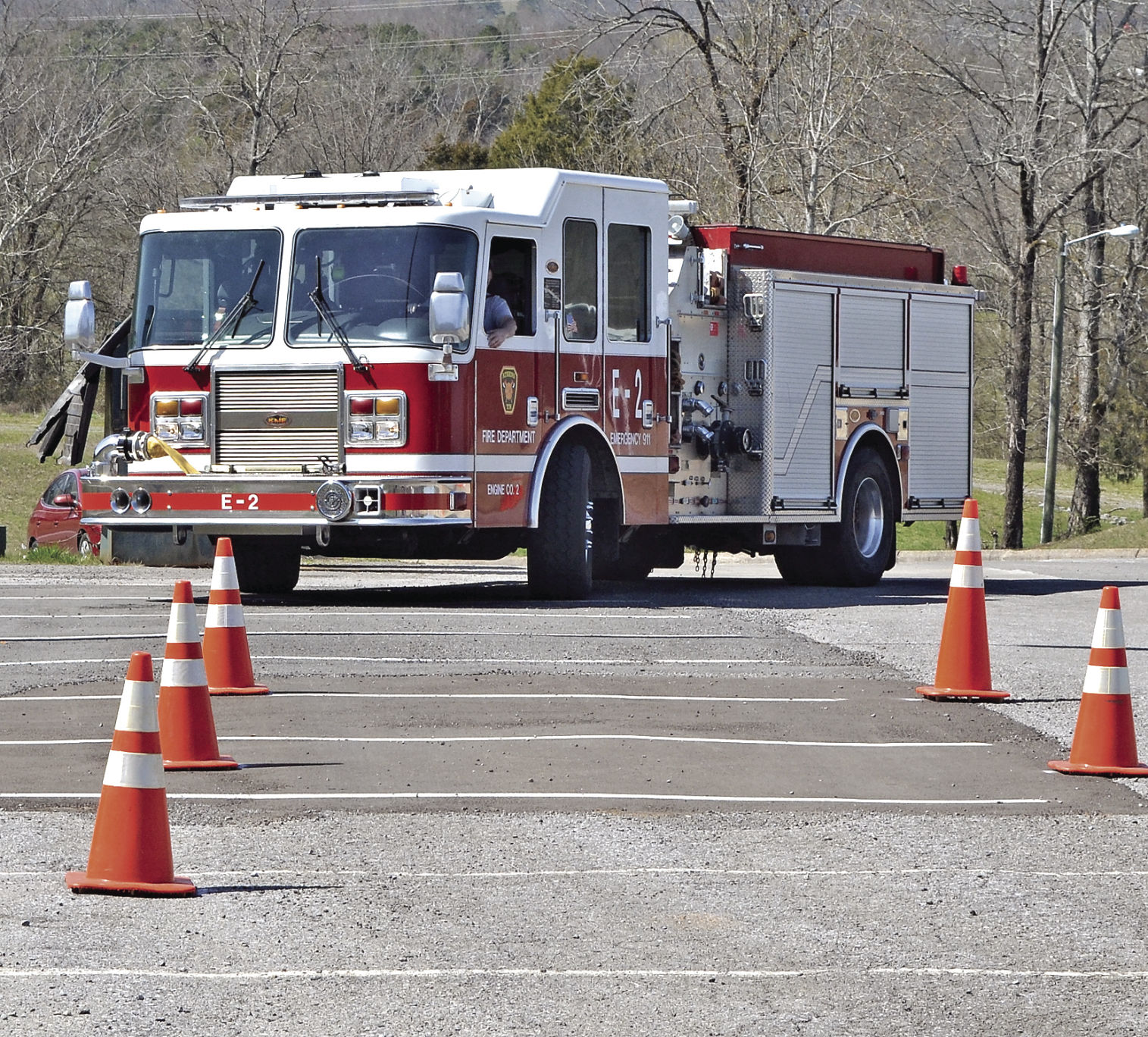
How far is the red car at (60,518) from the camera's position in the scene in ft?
77.4

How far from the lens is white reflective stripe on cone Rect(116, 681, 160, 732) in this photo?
6250mm

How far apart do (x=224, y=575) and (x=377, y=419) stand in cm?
442

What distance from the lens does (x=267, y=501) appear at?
594 inches

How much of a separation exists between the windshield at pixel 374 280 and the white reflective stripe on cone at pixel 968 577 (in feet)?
17.5

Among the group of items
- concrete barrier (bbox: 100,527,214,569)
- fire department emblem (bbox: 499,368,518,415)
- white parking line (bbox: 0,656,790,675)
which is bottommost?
white parking line (bbox: 0,656,790,675)

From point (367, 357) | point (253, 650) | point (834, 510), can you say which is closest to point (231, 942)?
point (253, 650)

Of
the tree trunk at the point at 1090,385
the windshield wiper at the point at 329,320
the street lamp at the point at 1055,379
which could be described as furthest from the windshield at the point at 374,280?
the tree trunk at the point at 1090,385

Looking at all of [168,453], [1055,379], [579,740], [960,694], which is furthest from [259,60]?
[579,740]

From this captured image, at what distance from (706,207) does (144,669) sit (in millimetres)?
32701

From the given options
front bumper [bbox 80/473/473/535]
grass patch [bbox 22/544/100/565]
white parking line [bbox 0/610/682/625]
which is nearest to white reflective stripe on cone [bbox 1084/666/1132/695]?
white parking line [bbox 0/610/682/625]

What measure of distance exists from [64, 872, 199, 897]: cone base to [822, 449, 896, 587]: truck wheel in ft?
43.6

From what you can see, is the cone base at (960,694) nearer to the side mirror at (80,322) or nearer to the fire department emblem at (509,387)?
the fire department emblem at (509,387)

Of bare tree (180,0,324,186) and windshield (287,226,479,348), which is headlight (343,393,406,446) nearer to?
windshield (287,226,479,348)

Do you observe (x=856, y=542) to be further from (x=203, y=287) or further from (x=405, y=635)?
(x=405, y=635)
